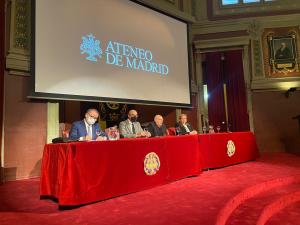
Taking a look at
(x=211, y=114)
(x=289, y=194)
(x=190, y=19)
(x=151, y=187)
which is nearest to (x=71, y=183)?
(x=151, y=187)

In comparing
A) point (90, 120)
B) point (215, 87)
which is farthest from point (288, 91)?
point (90, 120)

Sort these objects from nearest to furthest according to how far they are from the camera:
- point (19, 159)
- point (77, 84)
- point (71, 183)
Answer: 1. point (71, 183)
2. point (19, 159)
3. point (77, 84)

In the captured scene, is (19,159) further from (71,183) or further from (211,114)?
(211,114)

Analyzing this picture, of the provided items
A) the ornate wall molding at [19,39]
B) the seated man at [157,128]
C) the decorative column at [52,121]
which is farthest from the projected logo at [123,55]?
the seated man at [157,128]

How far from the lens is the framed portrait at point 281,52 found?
765 cm

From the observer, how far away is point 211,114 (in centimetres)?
915

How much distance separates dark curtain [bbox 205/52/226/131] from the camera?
9.08 metres

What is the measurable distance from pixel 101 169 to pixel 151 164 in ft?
2.38

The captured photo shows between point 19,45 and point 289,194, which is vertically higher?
point 19,45

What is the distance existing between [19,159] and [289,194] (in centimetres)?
390

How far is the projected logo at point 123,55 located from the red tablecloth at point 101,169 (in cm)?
240

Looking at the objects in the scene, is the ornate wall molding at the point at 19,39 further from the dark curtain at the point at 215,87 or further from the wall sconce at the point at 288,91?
the wall sconce at the point at 288,91

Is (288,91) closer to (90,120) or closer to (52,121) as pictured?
(90,120)

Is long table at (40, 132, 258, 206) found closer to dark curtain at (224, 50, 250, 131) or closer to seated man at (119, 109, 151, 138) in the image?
seated man at (119, 109, 151, 138)
